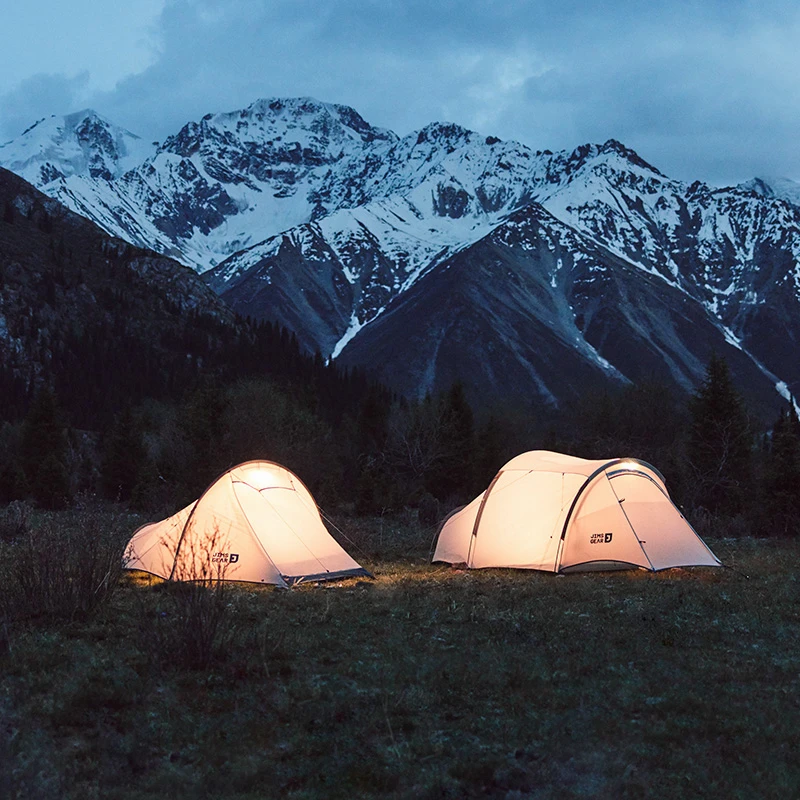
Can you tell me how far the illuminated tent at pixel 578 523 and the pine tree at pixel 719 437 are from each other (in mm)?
26351

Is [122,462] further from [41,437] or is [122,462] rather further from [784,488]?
[784,488]

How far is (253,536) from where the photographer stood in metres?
17.9

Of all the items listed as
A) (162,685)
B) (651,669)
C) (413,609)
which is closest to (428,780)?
(162,685)

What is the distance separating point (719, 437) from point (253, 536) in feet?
117

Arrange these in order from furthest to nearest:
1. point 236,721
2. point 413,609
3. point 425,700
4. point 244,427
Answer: point 244,427
point 413,609
point 425,700
point 236,721

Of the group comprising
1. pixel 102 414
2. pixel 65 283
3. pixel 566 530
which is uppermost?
pixel 65 283

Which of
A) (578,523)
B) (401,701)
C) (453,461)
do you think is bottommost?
(401,701)

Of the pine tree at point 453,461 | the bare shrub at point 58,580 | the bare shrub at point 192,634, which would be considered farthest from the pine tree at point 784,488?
the pine tree at point 453,461

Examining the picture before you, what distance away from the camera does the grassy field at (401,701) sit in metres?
7.16

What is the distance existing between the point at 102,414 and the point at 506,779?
124 metres

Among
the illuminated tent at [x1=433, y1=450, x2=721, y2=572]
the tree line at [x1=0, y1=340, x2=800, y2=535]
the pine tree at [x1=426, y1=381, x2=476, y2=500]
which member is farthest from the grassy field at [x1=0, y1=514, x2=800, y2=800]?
the pine tree at [x1=426, y1=381, x2=476, y2=500]

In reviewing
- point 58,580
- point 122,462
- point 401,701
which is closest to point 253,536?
point 58,580

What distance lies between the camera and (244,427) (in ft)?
136

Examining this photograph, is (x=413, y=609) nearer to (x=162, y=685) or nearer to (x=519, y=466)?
(x=162, y=685)
